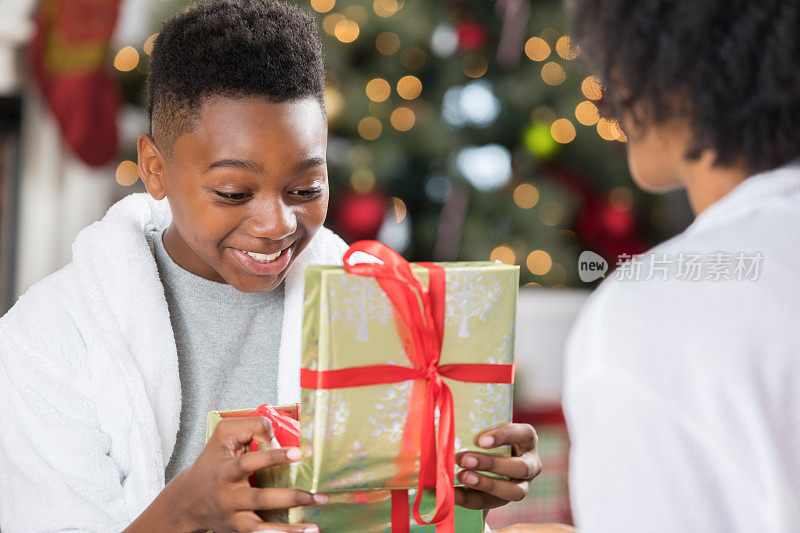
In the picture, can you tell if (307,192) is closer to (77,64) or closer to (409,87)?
(409,87)

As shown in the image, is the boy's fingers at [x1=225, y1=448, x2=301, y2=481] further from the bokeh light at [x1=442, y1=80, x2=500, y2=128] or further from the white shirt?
the bokeh light at [x1=442, y1=80, x2=500, y2=128]

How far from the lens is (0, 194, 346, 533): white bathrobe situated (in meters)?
0.96

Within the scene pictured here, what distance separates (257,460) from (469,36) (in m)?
2.02

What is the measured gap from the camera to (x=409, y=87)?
254 centimetres

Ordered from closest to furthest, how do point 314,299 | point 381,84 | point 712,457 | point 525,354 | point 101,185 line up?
point 712,457 → point 314,299 → point 381,84 → point 101,185 → point 525,354

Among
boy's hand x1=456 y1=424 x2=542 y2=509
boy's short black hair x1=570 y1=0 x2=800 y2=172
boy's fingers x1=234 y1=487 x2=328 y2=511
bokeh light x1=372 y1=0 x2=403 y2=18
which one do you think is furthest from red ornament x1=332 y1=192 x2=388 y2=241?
boy's short black hair x1=570 y1=0 x2=800 y2=172

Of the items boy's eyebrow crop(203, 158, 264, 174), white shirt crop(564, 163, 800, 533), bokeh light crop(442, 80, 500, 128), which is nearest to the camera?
white shirt crop(564, 163, 800, 533)

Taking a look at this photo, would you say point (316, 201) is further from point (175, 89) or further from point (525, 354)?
point (525, 354)

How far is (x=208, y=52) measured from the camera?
98 centimetres

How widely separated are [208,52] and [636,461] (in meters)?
0.71

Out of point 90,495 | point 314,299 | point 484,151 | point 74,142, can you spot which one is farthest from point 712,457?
point 74,142

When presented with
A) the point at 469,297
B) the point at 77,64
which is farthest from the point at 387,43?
the point at 469,297

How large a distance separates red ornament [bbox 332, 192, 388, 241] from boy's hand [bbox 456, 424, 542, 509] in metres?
1.60

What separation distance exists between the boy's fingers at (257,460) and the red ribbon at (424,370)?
6 cm
